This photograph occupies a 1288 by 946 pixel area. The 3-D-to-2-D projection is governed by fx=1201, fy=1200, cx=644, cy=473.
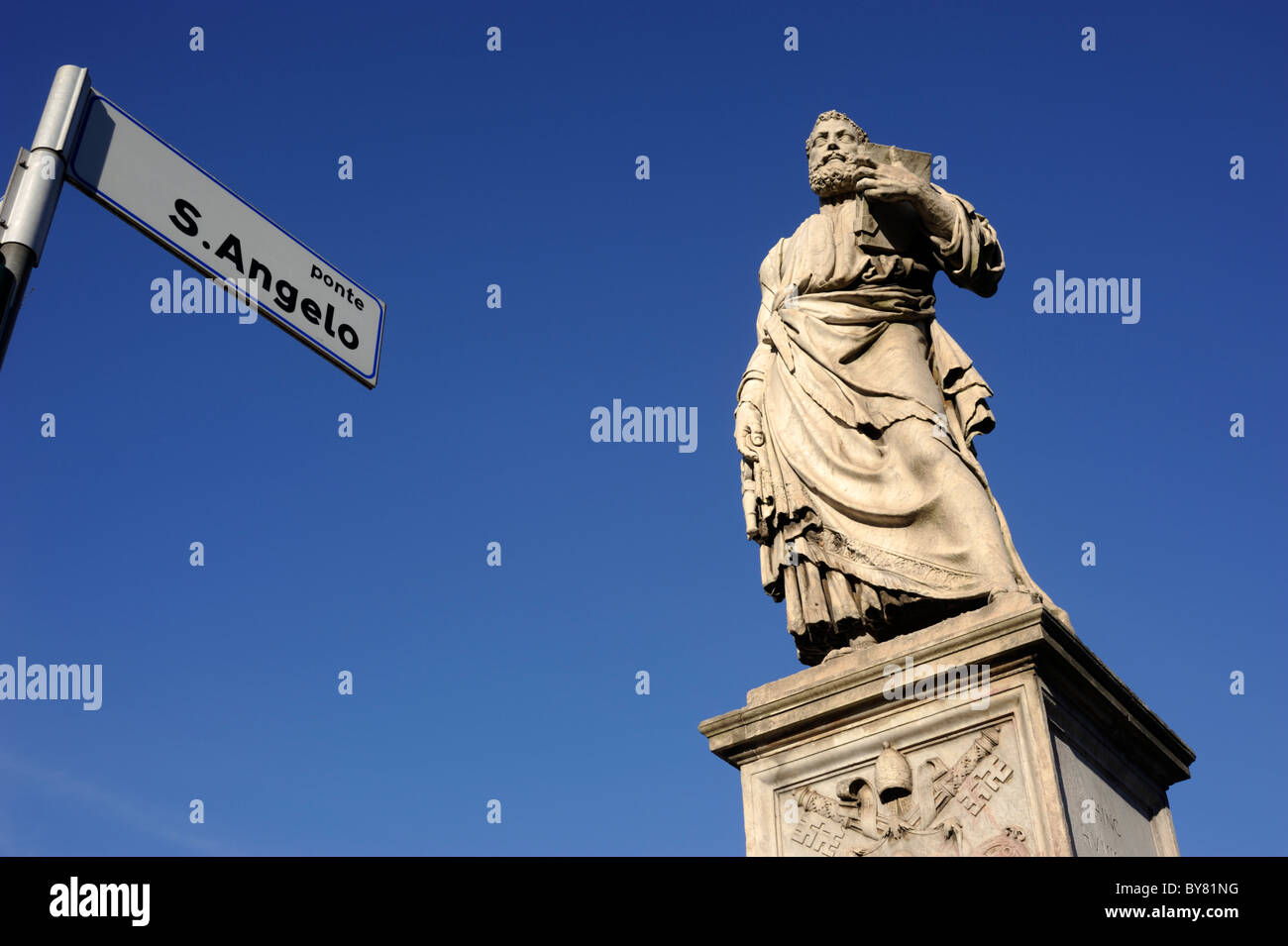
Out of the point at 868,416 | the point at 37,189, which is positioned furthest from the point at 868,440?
the point at 37,189

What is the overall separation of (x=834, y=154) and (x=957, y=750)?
4.26 metres

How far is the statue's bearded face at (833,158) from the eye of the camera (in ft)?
26.8

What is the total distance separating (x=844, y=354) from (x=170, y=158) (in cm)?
443

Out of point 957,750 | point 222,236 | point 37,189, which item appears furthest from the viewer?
point 957,750

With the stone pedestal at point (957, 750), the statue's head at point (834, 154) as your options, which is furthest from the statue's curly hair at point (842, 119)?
the stone pedestal at point (957, 750)

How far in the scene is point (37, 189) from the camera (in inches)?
149

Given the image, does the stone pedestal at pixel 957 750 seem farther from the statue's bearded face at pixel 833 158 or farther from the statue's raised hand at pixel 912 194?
Answer: the statue's bearded face at pixel 833 158

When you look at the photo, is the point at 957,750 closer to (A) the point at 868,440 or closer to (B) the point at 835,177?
(A) the point at 868,440

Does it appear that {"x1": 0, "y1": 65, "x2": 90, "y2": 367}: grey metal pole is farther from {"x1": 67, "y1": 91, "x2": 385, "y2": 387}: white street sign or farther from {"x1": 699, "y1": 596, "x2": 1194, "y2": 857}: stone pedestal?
{"x1": 699, "y1": 596, "x2": 1194, "y2": 857}: stone pedestal

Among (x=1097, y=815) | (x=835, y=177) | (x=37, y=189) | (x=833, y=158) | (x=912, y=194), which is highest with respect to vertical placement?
(x=833, y=158)

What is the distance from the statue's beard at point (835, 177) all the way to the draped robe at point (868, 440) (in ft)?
0.33

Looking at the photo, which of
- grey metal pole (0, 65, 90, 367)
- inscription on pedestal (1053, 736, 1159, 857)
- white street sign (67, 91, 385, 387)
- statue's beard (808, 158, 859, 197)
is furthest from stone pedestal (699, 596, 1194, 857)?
grey metal pole (0, 65, 90, 367)
